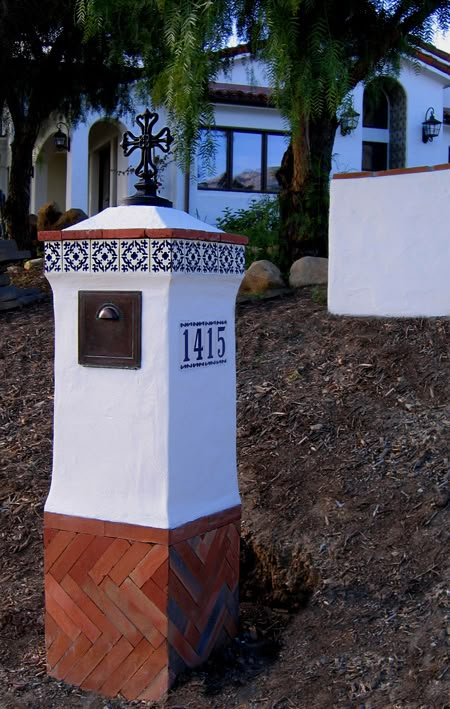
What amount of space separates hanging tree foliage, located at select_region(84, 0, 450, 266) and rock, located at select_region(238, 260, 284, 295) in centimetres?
81

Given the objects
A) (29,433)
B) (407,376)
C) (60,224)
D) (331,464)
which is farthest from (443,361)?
(60,224)

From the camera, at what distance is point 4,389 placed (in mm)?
6758

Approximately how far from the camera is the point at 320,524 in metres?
4.67

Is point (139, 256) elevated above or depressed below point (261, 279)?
above

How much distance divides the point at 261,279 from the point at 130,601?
483cm

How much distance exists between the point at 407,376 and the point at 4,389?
2.95m

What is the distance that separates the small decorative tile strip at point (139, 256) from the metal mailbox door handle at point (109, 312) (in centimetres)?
15

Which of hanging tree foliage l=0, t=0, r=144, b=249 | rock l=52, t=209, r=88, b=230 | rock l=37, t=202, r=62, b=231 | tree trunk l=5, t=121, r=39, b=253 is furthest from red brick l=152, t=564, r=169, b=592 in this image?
rock l=37, t=202, r=62, b=231

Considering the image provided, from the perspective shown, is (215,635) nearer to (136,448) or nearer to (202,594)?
(202,594)

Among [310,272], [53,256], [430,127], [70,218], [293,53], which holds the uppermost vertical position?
[430,127]

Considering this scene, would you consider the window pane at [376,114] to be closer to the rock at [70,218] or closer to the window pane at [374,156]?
the window pane at [374,156]

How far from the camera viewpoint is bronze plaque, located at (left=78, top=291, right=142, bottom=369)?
374cm

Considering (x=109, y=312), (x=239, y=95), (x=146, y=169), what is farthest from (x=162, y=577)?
(x=239, y=95)

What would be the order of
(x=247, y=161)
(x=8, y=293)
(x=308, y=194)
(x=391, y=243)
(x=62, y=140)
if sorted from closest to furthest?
(x=391, y=243)
(x=8, y=293)
(x=308, y=194)
(x=62, y=140)
(x=247, y=161)
